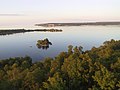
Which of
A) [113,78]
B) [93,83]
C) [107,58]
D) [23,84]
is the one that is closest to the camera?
[113,78]

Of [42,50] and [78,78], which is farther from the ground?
[78,78]

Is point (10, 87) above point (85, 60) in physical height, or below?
below

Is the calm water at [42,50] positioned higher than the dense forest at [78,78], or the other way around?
the dense forest at [78,78]

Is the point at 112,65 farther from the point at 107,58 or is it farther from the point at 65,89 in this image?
the point at 65,89

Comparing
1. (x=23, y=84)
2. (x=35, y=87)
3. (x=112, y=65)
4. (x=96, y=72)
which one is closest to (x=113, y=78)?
(x=96, y=72)

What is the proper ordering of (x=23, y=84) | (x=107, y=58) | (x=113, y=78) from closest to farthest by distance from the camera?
(x=113, y=78), (x=23, y=84), (x=107, y=58)

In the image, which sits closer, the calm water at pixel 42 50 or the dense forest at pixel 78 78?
the dense forest at pixel 78 78

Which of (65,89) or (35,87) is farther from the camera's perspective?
(35,87)

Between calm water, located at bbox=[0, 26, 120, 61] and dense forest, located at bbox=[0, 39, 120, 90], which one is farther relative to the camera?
calm water, located at bbox=[0, 26, 120, 61]

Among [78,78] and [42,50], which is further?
[42,50]

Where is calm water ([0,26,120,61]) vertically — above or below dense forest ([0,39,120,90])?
below
